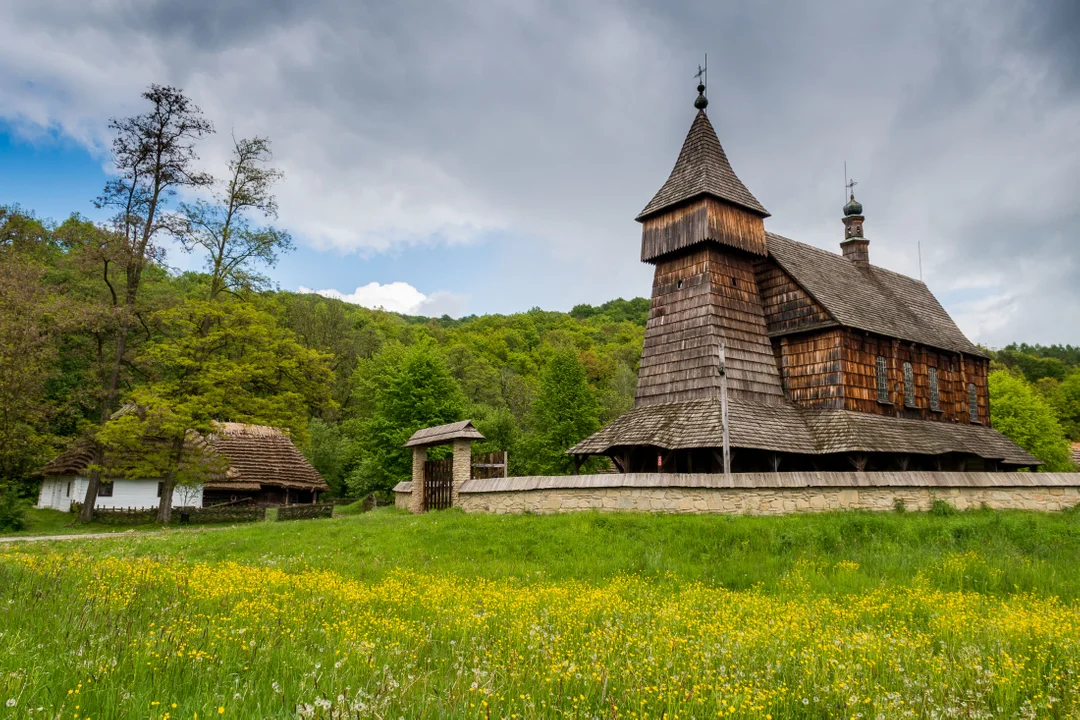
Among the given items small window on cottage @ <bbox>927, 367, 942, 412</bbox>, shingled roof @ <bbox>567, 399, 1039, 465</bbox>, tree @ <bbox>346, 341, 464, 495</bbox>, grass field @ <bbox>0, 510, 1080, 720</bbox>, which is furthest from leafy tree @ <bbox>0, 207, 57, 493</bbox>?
small window on cottage @ <bbox>927, 367, 942, 412</bbox>

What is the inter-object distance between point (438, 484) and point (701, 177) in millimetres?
15185

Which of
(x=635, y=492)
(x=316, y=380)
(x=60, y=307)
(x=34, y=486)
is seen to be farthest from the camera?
(x=34, y=486)

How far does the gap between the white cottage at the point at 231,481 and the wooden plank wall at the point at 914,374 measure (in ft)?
86.4

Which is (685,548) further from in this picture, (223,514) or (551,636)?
(223,514)

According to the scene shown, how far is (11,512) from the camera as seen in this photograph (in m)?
23.0

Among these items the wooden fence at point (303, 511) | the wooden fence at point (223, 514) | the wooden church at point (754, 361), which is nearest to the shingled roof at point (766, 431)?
the wooden church at point (754, 361)

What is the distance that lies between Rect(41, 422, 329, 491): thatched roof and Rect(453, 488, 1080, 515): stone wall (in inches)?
760

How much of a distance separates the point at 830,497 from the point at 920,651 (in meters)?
11.0

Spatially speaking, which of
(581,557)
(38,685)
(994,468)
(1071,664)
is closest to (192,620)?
(38,685)

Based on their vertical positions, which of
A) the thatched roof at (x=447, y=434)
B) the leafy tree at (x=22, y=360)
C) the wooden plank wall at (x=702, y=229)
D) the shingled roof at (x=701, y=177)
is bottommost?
the thatched roof at (x=447, y=434)

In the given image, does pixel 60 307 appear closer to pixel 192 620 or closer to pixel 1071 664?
pixel 192 620

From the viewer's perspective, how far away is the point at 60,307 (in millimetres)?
25109

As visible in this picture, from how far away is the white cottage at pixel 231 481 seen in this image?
32.6 m

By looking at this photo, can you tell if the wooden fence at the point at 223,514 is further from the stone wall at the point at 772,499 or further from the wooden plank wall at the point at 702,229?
the wooden plank wall at the point at 702,229
